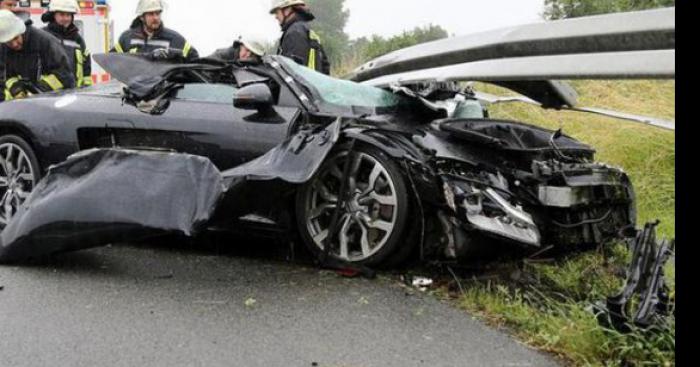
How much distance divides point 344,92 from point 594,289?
2080mm

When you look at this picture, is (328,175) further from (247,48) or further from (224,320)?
(247,48)

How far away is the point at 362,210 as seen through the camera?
485 centimetres

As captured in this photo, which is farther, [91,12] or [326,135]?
[91,12]

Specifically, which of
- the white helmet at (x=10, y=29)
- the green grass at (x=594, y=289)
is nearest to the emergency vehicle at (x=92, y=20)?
the white helmet at (x=10, y=29)

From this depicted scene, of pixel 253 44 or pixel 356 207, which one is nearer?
pixel 356 207

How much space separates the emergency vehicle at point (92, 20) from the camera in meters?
12.8

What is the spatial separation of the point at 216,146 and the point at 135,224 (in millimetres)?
843

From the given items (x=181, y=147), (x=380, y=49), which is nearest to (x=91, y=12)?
(x=380, y=49)

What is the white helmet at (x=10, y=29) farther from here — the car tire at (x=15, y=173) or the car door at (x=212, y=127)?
the car door at (x=212, y=127)

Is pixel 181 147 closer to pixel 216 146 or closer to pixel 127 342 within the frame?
pixel 216 146

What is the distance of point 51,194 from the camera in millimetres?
5082

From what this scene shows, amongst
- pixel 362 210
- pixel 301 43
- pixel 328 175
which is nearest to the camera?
pixel 362 210

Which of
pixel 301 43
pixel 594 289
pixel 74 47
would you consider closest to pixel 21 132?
pixel 301 43

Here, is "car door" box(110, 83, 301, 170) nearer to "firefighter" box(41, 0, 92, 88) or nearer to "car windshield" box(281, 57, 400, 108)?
"car windshield" box(281, 57, 400, 108)
